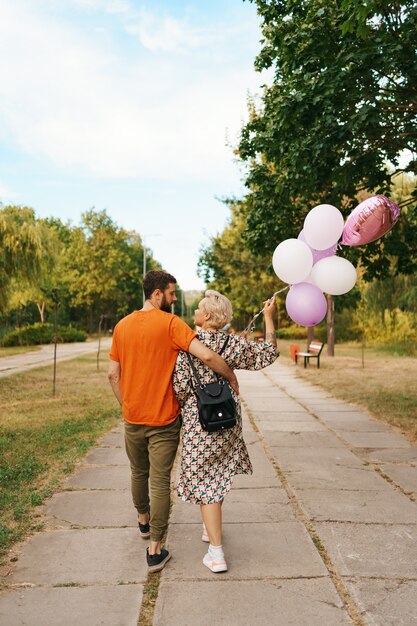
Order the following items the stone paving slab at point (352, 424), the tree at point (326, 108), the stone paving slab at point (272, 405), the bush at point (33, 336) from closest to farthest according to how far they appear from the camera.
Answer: the tree at point (326, 108)
the stone paving slab at point (352, 424)
the stone paving slab at point (272, 405)
the bush at point (33, 336)

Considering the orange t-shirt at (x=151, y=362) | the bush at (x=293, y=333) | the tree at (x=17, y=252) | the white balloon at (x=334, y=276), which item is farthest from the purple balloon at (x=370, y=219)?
the bush at (x=293, y=333)

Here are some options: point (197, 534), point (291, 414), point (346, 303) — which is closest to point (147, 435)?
point (197, 534)

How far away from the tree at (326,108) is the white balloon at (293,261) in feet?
9.19

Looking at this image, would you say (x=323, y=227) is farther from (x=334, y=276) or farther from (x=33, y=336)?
(x=33, y=336)

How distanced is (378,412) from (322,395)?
2.46 metres

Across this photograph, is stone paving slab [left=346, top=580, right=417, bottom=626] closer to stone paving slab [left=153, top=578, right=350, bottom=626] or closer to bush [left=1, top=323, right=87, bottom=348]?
stone paving slab [left=153, top=578, right=350, bottom=626]

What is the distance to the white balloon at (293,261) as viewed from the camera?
4160 millimetres

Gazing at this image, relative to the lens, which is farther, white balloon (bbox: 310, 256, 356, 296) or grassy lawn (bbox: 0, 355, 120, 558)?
grassy lawn (bbox: 0, 355, 120, 558)

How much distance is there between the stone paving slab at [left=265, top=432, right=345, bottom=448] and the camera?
6727 millimetres

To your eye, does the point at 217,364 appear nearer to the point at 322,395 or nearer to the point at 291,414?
the point at 291,414

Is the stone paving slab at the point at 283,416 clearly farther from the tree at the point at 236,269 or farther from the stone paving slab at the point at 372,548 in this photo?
the tree at the point at 236,269

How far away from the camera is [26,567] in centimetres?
332

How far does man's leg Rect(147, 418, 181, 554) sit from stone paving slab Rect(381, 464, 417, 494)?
2.54 meters

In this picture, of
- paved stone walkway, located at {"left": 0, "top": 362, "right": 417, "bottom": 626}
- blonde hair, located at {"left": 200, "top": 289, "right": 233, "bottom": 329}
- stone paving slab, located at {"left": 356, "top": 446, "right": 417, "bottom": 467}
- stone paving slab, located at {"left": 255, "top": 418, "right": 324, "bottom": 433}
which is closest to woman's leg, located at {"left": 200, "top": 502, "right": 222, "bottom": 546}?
paved stone walkway, located at {"left": 0, "top": 362, "right": 417, "bottom": 626}
